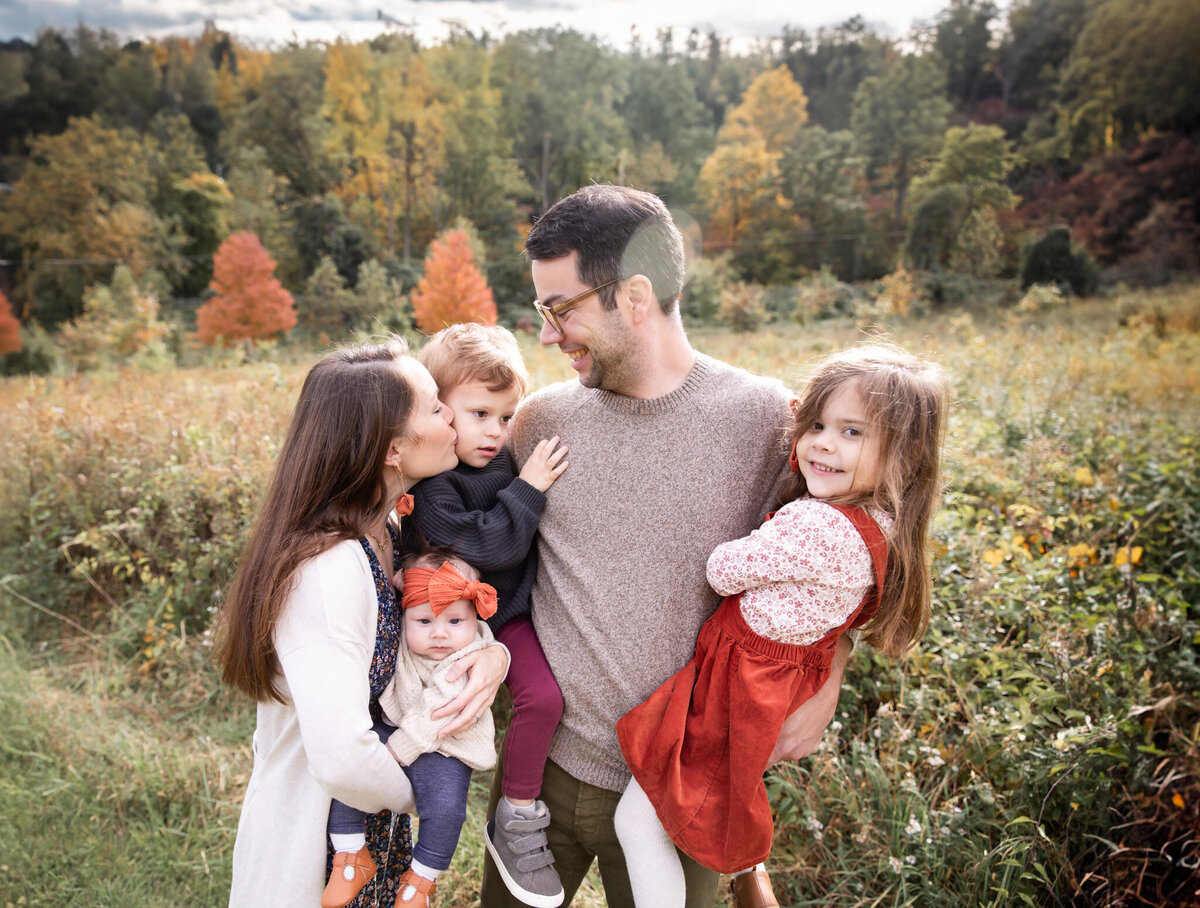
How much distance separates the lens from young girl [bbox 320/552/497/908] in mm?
1641

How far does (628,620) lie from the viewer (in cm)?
178

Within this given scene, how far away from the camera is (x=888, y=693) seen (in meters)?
3.09

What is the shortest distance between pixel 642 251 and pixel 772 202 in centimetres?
3259

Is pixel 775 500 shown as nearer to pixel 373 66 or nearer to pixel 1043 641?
pixel 1043 641

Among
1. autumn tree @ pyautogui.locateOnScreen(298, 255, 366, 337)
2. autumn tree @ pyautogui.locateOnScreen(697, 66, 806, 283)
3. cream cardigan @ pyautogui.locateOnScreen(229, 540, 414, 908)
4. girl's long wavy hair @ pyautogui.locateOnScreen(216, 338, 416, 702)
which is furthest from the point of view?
autumn tree @ pyautogui.locateOnScreen(697, 66, 806, 283)

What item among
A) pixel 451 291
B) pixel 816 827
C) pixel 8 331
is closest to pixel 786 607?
pixel 816 827

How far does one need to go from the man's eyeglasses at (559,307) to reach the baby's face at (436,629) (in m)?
0.73

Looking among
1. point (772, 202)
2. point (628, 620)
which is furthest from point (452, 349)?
point (772, 202)

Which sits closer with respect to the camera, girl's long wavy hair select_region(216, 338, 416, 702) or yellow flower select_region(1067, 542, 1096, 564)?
girl's long wavy hair select_region(216, 338, 416, 702)

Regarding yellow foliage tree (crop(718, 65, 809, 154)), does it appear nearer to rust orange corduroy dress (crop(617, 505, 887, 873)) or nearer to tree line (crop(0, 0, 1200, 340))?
tree line (crop(0, 0, 1200, 340))

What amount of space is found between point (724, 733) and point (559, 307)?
3.63 feet

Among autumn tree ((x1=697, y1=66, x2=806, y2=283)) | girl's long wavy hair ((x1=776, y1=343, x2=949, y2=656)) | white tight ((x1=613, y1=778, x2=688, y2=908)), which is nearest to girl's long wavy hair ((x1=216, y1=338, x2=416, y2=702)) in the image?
white tight ((x1=613, y1=778, x2=688, y2=908))

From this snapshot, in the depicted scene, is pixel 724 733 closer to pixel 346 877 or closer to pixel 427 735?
pixel 427 735

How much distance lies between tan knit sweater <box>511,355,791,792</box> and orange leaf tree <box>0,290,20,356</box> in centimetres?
3113
